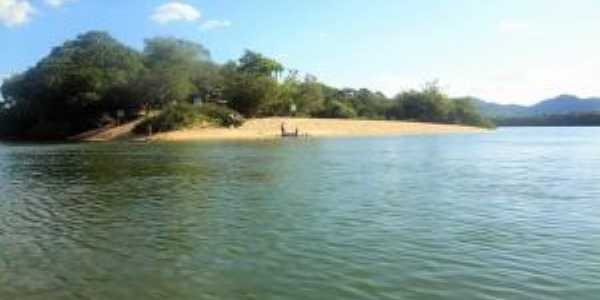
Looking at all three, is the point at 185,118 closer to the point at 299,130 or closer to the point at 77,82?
the point at 299,130

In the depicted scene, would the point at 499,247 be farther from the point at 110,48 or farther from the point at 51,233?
the point at 110,48

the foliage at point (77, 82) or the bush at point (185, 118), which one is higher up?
the foliage at point (77, 82)

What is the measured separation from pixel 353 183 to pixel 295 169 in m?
7.78

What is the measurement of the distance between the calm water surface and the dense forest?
6437 cm

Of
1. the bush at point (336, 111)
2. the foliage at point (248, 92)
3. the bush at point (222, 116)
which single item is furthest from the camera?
the bush at point (336, 111)

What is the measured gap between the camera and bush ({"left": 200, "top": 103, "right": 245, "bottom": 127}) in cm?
9444

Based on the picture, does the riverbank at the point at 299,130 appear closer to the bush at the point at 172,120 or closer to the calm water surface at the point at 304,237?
A: the bush at the point at 172,120

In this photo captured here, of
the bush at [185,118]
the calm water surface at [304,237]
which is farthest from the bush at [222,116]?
the calm water surface at [304,237]

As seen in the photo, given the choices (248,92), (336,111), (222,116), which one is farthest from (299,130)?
(336,111)

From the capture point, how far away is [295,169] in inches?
1388

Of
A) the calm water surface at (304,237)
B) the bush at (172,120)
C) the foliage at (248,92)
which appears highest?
the foliage at (248,92)

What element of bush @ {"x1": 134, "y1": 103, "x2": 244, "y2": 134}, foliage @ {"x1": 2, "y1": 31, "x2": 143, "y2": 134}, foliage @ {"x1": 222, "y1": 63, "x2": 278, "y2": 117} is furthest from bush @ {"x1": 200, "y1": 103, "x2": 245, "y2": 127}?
foliage @ {"x1": 2, "y1": 31, "x2": 143, "y2": 134}

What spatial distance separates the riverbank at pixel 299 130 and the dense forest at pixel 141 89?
3.49 meters

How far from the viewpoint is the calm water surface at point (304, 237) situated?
11625mm
